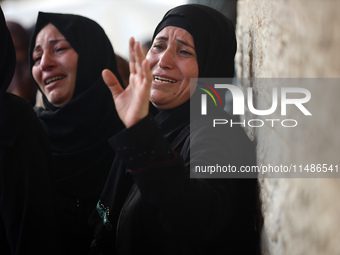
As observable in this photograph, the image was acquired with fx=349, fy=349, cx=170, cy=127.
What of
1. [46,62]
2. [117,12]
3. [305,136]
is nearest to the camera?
[305,136]

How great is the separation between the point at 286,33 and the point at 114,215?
0.90 m

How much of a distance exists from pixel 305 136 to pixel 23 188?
1.13 meters

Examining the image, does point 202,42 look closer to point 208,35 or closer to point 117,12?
point 208,35

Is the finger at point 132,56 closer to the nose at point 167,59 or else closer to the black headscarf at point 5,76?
the nose at point 167,59

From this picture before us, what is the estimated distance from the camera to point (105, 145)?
6.03ft

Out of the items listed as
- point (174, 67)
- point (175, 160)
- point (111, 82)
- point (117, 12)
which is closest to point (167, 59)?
point (174, 67)

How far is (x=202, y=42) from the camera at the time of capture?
1243 millimetres

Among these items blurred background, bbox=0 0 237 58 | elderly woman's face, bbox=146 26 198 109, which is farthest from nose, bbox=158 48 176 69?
blurred background, bbox=0 0 237 58

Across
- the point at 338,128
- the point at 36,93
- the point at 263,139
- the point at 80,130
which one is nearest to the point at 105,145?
the point at 80,130

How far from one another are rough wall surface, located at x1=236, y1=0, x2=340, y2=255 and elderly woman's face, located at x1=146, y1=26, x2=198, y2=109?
343 mm

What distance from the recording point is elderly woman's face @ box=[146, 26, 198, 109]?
125 centimetres

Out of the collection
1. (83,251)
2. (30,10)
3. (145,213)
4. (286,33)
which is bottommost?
(83,251)

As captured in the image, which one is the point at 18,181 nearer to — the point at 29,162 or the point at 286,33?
the point at 29,162

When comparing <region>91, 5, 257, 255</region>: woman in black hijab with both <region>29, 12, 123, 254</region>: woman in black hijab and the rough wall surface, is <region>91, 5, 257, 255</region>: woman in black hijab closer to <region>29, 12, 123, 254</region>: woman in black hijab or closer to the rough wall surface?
the rough wall surface
